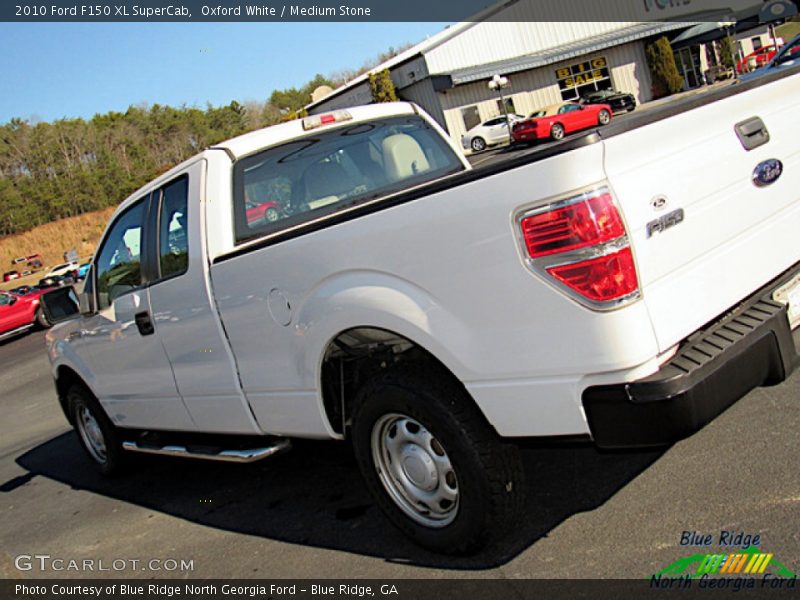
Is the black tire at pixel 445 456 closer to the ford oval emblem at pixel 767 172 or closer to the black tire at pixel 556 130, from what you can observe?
the ford oval emblem at pixel 767 172

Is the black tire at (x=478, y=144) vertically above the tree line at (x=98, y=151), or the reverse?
the tree line at (x=98, y=151)

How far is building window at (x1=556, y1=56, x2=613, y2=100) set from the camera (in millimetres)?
42866

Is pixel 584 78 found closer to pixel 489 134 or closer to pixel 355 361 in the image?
pixel 489 134

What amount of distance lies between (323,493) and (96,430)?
93.2 inches

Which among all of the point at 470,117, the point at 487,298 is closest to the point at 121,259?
the point at 487,298

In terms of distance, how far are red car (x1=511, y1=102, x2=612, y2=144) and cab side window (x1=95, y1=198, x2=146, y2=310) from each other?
29162 millimetres

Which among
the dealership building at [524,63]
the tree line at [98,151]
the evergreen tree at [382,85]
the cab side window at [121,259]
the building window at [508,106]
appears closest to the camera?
the cab side window at [121,259]

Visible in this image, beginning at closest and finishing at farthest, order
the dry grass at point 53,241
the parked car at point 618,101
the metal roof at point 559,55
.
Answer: the parked car at point 618,101, the metal roof at point 559,55, the dry grass at point 53,241

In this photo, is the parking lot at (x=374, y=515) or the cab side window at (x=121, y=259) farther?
the cab side window at (x=121, y=259)

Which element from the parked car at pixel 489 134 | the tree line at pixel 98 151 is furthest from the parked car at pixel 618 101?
the tree line at pixel 98 151

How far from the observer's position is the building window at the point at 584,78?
1688 inches

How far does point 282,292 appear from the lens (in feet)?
11.5

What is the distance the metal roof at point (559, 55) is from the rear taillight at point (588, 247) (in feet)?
127

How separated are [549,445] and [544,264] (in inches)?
28.8
